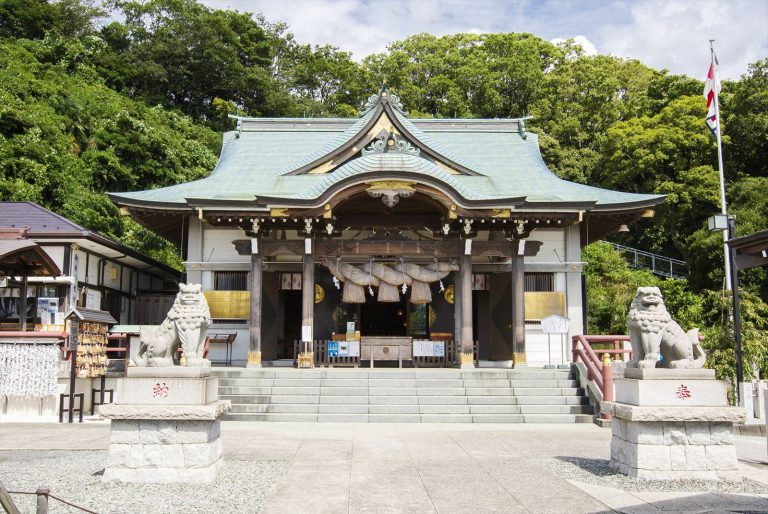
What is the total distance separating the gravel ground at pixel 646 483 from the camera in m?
7.05

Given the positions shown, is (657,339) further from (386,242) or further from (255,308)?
(255,308)

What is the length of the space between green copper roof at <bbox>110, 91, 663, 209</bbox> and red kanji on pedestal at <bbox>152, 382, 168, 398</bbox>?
30.4 feet

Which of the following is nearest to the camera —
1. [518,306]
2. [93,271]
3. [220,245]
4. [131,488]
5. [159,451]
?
[131,488]

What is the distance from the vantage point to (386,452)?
9.47 metres

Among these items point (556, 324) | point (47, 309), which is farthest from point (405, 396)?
point (47, 309)

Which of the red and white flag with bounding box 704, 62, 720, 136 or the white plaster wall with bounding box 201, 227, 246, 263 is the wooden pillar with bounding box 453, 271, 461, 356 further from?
the red and white flag with bounding box 704, 62, 720, 136

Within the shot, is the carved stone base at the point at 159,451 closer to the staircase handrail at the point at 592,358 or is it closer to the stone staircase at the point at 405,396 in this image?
the stone staircase at the point at 405,396

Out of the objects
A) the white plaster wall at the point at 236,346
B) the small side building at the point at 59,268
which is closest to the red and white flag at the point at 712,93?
the white plaster wall at the point at 236,346

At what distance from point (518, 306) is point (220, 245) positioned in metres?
9.16

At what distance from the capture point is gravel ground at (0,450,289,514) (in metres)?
6.23

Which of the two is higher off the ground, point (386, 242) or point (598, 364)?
point (386, 242)

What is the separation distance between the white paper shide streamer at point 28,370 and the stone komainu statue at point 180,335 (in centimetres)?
703

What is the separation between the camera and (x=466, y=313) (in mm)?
16781

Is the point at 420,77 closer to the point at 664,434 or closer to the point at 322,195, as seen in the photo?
the point at 322,195
